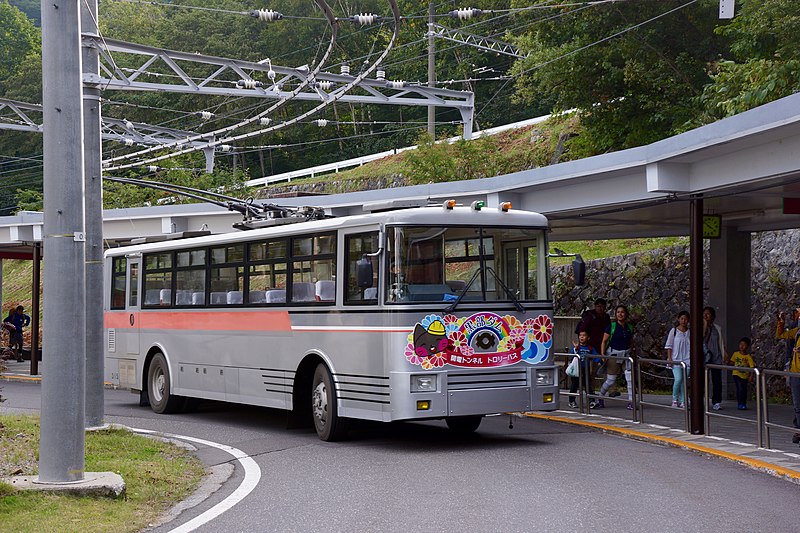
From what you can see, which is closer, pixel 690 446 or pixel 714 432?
pixel 690 446

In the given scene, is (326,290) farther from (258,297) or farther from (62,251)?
(62,251)

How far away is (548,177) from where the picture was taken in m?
19.5

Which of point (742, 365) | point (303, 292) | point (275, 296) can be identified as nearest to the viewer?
point (303, 292)

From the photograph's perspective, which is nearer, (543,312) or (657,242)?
(543,312)

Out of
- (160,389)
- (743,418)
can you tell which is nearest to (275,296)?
(160,389)

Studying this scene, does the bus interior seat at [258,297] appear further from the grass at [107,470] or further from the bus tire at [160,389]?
the bus tire at [160,389]

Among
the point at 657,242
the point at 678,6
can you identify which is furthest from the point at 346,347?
the point at 657,242

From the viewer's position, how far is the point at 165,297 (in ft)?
67.6

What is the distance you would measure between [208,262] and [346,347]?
4675 millimetres

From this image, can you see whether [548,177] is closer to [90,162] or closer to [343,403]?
[343,403]

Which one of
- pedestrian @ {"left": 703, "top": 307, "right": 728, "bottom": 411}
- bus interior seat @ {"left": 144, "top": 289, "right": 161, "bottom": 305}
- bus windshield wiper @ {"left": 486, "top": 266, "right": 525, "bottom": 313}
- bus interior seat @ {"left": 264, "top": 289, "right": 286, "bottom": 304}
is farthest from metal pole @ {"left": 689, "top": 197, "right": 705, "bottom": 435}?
bus interior seat @ {"left": 144, "top": 289, "right": 161, "bottom": 305}

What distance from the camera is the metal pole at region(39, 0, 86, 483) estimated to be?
10.1 metres

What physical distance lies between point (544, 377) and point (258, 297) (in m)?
4.87

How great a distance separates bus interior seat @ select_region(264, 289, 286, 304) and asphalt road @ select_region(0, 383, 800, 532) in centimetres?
200
